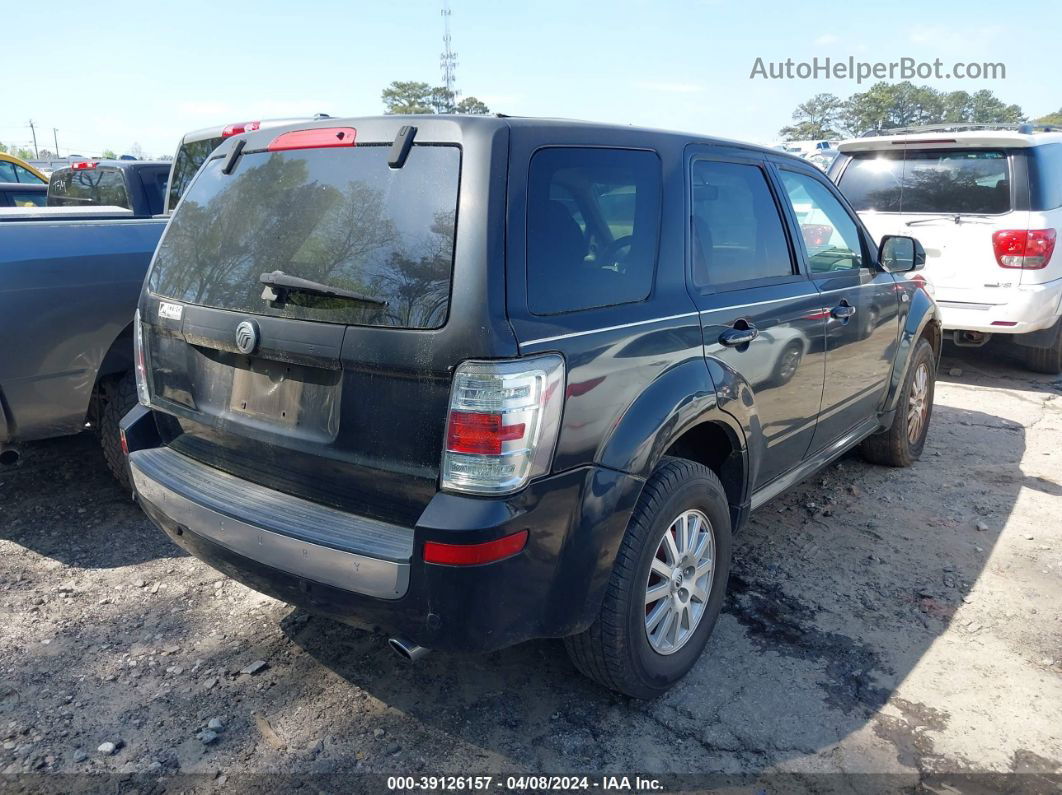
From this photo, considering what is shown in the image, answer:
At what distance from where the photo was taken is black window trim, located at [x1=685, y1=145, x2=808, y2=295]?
2.81 meters

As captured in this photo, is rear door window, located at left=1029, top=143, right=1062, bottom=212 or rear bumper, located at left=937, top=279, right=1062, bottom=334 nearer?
rear door window, located at left=1029, top=143, right=1062, bottom=212

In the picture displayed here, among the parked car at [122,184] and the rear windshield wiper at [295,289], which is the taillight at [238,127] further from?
the rear windshield wiper at [295,289]

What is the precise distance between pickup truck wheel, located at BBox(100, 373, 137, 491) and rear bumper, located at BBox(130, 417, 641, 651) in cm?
172

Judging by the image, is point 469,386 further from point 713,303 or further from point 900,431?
point 900,431

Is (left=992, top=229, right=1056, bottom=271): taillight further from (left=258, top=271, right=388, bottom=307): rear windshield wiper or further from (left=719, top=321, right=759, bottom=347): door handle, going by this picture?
(left=258, top=271, right=388, bottom=307): rear windshield wiper

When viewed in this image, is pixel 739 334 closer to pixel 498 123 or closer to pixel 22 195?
pixel 498 123

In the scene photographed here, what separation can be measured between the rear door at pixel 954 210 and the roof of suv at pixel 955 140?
57mm

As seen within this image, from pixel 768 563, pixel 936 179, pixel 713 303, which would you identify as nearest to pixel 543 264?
pixel 713 303

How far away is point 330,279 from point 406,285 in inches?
10.5

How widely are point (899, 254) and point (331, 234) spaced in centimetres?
332

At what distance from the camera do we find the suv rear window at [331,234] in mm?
2174

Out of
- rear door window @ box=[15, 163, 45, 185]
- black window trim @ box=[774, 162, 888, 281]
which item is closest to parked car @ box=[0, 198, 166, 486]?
black window trim @ box=[774, 162, 888, 281]

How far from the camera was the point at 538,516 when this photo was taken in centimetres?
214

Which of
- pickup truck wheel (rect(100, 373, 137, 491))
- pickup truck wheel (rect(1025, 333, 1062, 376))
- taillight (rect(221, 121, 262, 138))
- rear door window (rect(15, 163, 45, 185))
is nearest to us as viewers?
pickup truck wheel (rect(100, 373, 137, 491))
